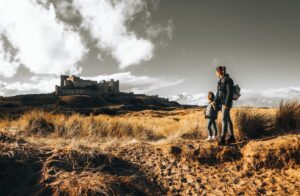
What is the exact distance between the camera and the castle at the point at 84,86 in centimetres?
7688

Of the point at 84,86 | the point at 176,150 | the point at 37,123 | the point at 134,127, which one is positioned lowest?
the point at 176,150

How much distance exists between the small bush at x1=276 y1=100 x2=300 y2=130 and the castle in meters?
71.5

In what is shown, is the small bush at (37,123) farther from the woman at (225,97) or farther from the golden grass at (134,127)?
the woman at (225,97)

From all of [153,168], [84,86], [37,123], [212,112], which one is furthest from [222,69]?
[84,86]

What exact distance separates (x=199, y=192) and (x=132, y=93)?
88035mm

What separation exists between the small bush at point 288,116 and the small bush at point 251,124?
381 millimetres

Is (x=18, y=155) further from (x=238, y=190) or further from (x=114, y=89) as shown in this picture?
(x=114, y=89)

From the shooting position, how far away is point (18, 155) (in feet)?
15.8

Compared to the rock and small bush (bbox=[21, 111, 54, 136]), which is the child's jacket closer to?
the rock

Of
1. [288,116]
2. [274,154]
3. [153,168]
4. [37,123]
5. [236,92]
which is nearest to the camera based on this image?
[153,168]

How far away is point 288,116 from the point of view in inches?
293

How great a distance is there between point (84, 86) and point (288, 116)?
269ft

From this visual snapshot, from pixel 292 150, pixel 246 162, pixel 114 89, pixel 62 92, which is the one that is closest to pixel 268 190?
pixel 246 162

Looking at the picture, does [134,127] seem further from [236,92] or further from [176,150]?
[236,92]
